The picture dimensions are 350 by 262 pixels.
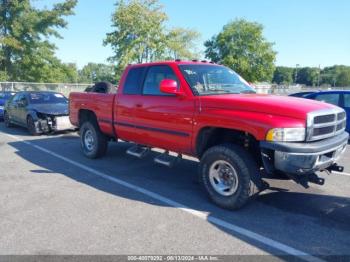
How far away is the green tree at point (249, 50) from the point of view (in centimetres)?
5138

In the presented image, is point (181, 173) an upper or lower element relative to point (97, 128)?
lower

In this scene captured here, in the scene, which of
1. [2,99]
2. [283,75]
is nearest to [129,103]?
[2,99]

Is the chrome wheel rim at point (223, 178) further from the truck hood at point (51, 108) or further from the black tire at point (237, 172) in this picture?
the truck hood at point (51, 108)

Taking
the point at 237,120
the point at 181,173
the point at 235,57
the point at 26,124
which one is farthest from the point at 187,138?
the point at 235,57

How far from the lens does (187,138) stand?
4.98m

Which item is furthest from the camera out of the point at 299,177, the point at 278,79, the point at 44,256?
the point at 278,79

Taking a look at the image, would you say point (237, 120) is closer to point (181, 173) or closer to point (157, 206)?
point (157, 206)

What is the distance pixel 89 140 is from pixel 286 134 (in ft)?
16.5

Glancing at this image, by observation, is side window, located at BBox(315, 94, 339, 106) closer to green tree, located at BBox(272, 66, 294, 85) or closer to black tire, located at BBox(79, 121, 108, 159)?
black tire, located at BBox(79, 121, 108, 159)

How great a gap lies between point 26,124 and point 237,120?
9.12 meters

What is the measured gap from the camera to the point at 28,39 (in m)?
35.8

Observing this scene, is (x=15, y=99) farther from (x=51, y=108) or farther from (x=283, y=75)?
(x=283, y=75)

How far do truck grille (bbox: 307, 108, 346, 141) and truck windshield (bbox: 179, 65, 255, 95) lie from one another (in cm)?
139

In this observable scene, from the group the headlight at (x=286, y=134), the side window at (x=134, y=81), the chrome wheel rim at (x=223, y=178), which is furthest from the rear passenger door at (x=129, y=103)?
the headlight at (x=286, y=134)
